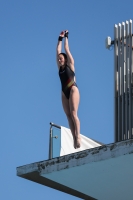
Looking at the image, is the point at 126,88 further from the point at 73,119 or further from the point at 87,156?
the point at 87,156

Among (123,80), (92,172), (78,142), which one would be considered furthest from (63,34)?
(92,172)

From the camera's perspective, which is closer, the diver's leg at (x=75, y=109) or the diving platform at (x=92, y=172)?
the diving platform at (x=92, y=172)

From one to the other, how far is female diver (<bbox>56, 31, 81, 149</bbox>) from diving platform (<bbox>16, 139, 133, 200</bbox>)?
90 centimetres

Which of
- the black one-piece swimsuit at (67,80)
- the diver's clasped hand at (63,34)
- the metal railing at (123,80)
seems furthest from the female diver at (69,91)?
the metal railing at (123,80)

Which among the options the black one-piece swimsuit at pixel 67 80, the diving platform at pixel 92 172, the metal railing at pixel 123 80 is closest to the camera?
the diving platform at pixel 92 172

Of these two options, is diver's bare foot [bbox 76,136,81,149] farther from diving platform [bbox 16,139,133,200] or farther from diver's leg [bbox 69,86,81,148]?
diving platform [bbox 16,139,133,200]

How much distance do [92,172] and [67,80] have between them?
7.18ft

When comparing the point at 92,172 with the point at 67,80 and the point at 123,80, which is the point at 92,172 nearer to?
the point at 67,80

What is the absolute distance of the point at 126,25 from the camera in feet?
52.1

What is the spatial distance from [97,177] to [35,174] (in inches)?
49.6

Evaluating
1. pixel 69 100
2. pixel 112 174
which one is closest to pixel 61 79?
pixel 69 100

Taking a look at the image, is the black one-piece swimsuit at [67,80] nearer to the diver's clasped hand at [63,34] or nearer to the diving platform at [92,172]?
the diver's clasped hand at [63,34]

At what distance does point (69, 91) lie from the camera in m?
14.8

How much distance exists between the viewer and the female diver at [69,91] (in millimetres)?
14734
